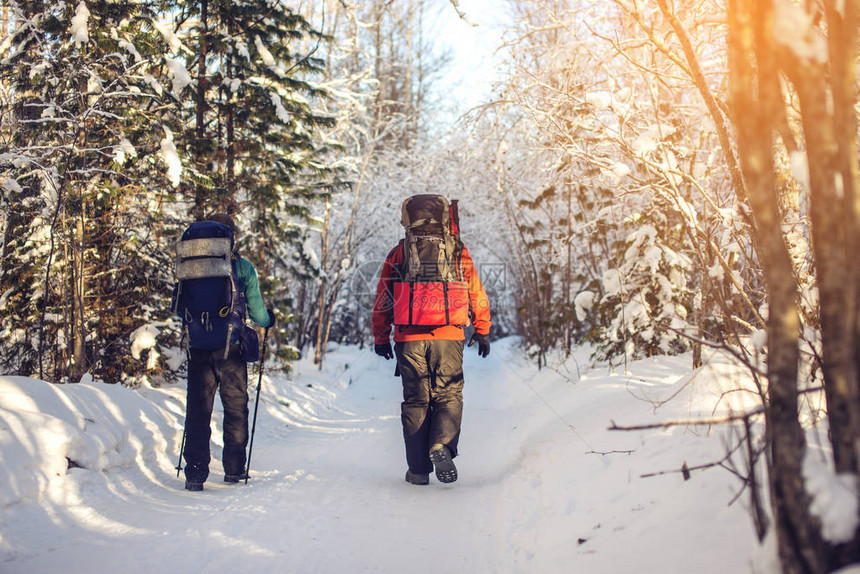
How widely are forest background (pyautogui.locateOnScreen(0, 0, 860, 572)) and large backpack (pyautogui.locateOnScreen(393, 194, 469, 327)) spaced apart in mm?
1047

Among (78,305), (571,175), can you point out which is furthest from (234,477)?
(571,175)

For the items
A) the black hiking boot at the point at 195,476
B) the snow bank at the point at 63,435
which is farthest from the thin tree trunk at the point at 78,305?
the black hiking boot at the point at 195,476

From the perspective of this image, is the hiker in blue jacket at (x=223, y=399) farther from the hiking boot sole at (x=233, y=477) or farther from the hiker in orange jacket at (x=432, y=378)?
the hiker in orange jacket at (x=432, y=378)

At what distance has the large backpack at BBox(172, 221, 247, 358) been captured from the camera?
454 cm

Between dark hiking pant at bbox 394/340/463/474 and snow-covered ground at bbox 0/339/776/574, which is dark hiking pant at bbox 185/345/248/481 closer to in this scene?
snow-covered ground at bbox 0/339/776/574

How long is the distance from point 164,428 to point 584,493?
156 inches

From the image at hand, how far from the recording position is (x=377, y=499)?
4.15 meters

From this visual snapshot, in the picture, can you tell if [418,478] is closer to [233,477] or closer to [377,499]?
[377,499]

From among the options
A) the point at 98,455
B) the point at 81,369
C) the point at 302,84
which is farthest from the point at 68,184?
the point at 302,84

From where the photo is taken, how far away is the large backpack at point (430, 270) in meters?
4.70

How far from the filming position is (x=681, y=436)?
325cm

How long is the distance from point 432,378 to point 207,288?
1871 millimetres

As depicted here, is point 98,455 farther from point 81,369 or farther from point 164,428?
point 81,369

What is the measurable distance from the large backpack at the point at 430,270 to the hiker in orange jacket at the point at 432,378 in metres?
0.03
